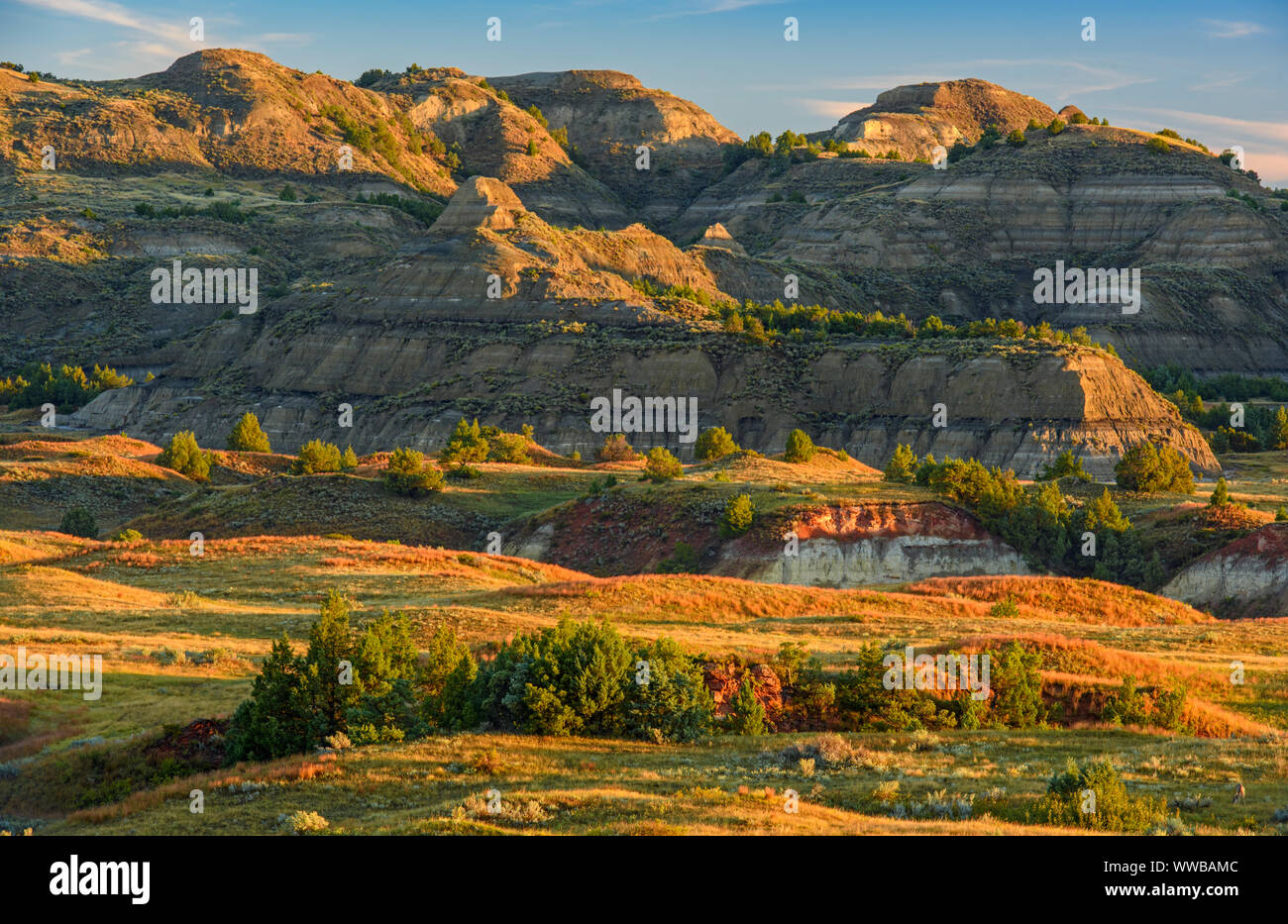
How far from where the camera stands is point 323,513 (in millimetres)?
68875

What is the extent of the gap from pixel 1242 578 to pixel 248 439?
197ft

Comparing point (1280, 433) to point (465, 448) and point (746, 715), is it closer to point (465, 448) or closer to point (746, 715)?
point (465, 448)

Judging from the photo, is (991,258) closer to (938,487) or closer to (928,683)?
(938,487)

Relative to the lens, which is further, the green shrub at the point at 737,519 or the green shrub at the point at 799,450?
the green shrub at the point at 799,450

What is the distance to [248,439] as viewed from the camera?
295 ft

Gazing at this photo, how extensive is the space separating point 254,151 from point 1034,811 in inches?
6795

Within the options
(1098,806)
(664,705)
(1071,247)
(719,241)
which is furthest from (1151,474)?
(1071,247)

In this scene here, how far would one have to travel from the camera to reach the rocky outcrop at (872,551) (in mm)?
60406

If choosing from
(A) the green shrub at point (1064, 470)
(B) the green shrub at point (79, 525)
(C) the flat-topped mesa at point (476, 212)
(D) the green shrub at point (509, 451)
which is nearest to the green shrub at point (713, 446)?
(D) the green shrub at point (509, 451)

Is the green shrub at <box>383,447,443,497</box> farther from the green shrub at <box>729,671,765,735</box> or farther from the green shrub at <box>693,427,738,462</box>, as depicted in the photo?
the green shrub at <box>729,671,765,735</box>

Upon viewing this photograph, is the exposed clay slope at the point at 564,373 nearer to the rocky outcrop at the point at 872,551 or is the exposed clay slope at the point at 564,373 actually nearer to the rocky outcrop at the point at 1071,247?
the rocky outcrop at the point at 872,551

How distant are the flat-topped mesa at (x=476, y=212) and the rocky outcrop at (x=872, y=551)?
6433 cm

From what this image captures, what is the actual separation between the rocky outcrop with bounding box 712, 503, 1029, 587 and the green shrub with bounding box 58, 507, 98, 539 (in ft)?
104

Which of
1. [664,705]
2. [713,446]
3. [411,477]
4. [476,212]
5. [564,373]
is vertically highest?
[476,212]
